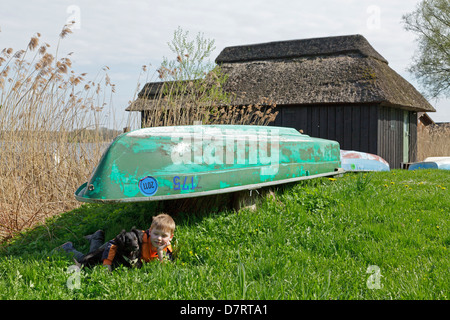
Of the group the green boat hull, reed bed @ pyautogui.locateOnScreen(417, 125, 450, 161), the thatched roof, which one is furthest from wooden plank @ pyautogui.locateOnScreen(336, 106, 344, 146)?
the green boat hull

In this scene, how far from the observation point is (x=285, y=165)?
536cm

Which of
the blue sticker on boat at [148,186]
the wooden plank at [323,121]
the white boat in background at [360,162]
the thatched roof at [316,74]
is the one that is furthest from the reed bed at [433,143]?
the blue sticker on boat at [148,186]

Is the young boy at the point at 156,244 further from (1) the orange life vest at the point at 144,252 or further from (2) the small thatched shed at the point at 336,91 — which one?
(2) the small thatched shed at the point at 336,91

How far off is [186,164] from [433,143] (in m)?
17.9

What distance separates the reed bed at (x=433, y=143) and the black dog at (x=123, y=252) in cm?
1616

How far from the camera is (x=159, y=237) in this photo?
378cm

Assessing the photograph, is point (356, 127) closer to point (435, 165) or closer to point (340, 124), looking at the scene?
point (340, 124)

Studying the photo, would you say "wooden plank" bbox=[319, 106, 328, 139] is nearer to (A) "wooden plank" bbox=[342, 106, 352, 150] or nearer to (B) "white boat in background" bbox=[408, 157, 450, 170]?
(A) "wooden plank" bbox=[342, 106, 352, 150]

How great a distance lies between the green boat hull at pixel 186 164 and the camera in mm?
3902

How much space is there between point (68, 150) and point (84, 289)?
3.64 metres
